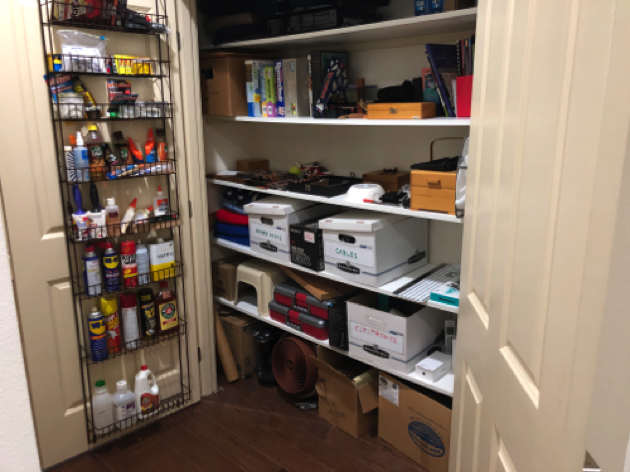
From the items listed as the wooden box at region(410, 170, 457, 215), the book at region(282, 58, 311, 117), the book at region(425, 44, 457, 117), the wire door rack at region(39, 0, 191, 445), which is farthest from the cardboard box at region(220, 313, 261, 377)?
the book at region(425, 44, 457, 117)

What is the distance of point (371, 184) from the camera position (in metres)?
2.24

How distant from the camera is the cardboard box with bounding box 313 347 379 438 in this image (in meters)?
2.38

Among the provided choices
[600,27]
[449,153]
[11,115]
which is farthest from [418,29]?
[11,115]

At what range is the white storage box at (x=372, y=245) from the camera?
2.16m

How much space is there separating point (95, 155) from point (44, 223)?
1.17 ft

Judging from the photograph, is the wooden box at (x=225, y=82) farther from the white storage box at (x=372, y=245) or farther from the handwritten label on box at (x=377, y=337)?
the handwritten label on box at (x=377, y=337)

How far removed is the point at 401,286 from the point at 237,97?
127 cm

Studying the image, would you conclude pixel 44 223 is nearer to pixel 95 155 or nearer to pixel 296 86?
pixel 95 155

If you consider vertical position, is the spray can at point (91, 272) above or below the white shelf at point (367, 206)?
below

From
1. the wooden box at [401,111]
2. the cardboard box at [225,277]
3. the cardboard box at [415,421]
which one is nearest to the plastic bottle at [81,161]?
the cardboard box at [225,277]

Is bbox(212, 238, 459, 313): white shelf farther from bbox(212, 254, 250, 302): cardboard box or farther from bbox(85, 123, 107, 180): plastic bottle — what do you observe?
bbox(85, 123, 107, 180): plastic bottle

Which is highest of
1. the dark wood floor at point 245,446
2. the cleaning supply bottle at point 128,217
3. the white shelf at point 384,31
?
the white shelf at point 384,31

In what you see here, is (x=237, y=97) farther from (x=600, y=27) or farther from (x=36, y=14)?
(x=600, y=27)

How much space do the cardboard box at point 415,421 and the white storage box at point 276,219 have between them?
80 centimetres
